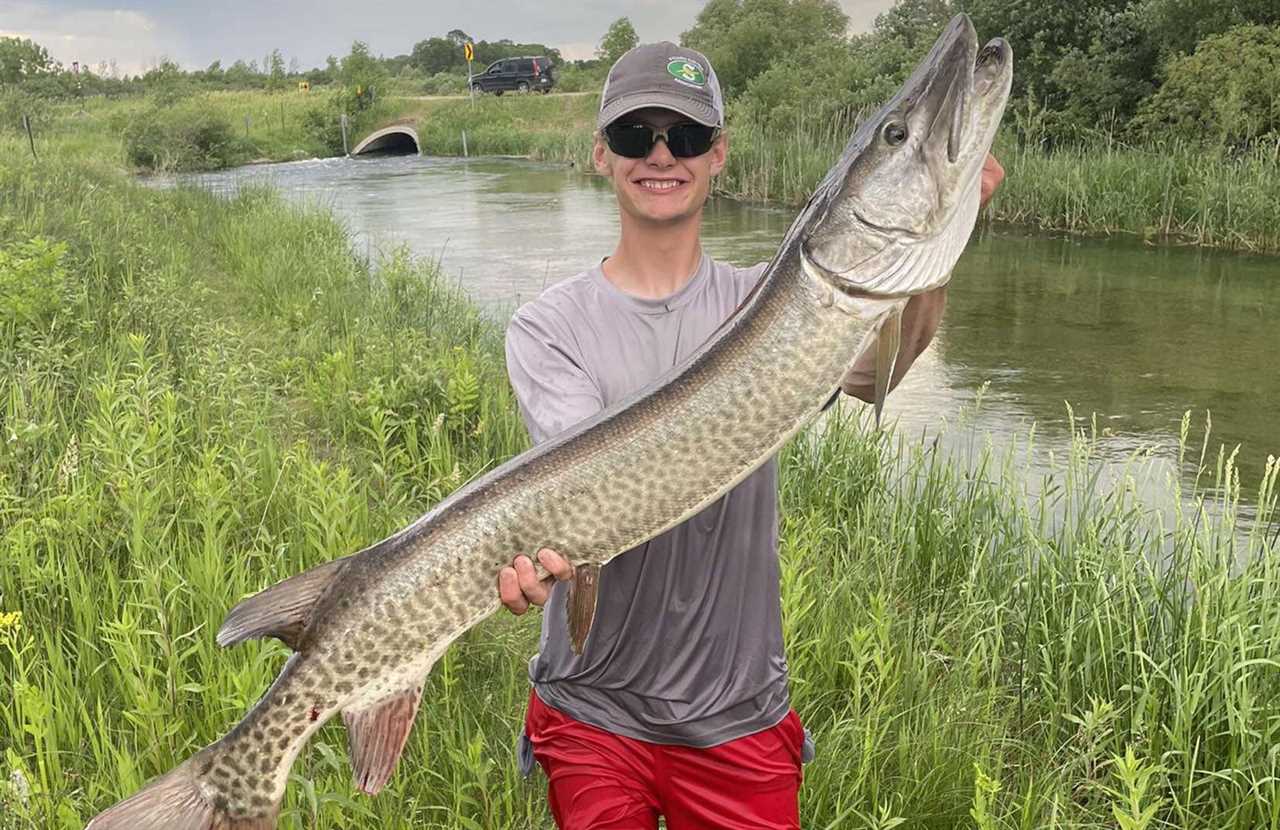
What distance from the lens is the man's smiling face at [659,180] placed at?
2.13 meters

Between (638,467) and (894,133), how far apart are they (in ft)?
2.61

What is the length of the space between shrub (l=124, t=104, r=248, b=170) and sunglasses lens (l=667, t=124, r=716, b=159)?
98.3ft

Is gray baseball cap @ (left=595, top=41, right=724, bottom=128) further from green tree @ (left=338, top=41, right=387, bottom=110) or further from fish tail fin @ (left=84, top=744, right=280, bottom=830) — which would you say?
green tree @ (left=338, top=41, right=387, bottom=110)

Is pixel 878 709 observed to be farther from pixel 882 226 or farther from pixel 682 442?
pixel 882 226

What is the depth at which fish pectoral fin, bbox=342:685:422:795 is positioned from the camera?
6.06ft

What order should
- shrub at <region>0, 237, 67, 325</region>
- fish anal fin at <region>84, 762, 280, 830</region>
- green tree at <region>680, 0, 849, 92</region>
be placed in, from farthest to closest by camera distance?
green tree at <region>680, 0, 849, 92</region>, shrub at <region>0, 237, 67, 325</region>, fish anal fin at <region>84, 762, 280, 830</region>

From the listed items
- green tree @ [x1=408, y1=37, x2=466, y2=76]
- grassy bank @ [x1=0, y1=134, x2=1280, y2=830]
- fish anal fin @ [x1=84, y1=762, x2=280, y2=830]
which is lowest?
grassy bank @ [x1=0, y1=134, x2=1280, y2=830]

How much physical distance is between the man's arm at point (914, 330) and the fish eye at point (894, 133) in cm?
21

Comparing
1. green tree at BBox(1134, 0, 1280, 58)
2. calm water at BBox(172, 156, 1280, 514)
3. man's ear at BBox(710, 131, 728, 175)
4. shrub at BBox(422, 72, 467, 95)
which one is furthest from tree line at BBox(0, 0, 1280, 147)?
shrub at BBox(422, 72, 467, 95)

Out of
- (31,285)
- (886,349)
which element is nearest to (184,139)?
(31,285)

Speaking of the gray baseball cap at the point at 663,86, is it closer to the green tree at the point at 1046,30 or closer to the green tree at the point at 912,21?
the green tree at the point at 1046,30

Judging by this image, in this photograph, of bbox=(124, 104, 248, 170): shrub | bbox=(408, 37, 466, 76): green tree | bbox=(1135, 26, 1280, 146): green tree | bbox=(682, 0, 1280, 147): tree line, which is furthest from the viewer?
bbox=(408, 37, 466, 76): green tree

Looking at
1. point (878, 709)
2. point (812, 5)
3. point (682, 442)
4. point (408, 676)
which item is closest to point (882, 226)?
point (682, 442)

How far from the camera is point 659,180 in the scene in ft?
7.06
